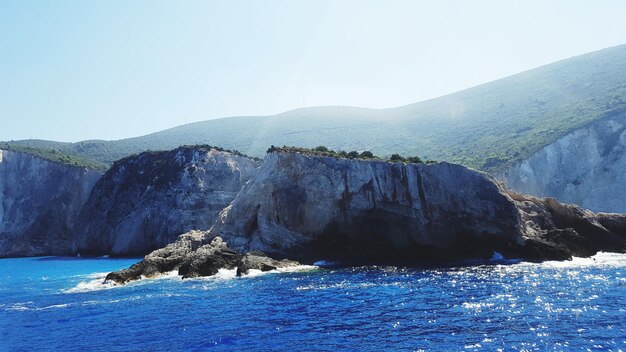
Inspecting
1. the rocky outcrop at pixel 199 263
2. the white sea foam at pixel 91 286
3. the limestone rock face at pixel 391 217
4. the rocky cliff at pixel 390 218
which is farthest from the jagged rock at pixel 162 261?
the limestone rock face at pixel 391 217

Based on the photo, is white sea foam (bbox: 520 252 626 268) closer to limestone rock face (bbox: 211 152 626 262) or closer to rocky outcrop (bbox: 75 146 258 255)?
limestone rock face (bbox: 211 152 626 262)

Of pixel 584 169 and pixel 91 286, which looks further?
pixel 584 169

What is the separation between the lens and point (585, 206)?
80.3 m

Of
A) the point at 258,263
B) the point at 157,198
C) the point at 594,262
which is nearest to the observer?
the point at 594,262

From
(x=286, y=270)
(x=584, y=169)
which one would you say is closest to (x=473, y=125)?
(x=584, y=169)

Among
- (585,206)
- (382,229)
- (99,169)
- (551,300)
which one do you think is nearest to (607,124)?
(585,206)

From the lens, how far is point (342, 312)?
23828mm

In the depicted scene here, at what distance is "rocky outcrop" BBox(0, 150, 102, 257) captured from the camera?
8938cm

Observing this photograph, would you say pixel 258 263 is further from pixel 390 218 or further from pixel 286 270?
pixel 390 218

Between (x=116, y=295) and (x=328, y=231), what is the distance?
2232 centimetres

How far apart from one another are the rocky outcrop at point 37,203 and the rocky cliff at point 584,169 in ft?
280

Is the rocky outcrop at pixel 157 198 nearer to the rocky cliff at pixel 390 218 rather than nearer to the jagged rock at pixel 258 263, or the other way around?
the rocky cliff at pixel 390 218

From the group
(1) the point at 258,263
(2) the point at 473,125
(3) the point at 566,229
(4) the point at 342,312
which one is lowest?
(3) the point at 566,229

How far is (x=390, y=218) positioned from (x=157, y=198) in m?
47.6
